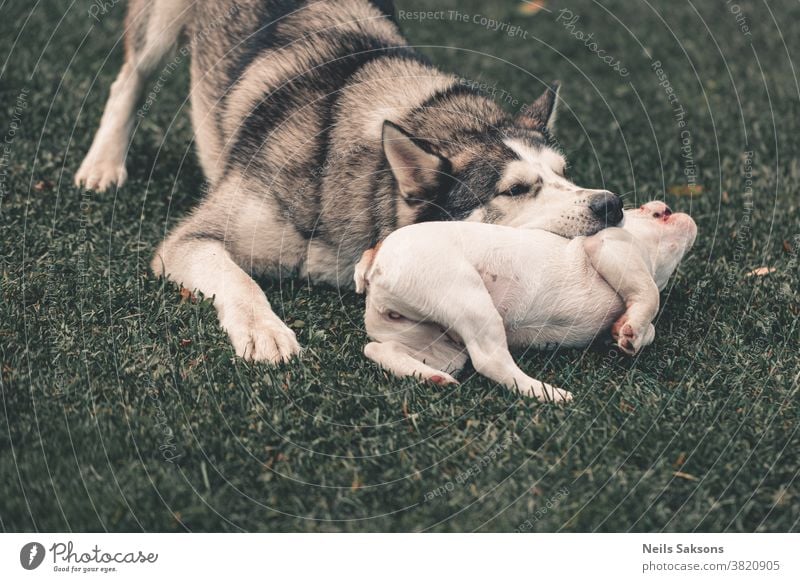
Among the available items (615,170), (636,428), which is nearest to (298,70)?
(615,170)

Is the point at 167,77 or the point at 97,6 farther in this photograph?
the point at 97,6

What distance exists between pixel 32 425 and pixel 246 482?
3.03ft

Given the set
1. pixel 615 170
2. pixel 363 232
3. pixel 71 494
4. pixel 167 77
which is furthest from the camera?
pixel 167 77

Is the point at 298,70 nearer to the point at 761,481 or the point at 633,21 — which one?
the point at 761,481

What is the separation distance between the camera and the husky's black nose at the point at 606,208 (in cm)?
430

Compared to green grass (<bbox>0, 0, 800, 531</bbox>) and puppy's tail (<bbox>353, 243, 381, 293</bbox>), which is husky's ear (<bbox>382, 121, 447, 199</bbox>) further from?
green grass (<bbox>0, 0, 800, 531</bbox>)

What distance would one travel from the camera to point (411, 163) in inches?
178

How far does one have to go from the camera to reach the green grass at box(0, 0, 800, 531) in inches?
137

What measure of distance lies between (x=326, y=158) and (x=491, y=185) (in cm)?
97

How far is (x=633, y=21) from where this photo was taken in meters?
9.49

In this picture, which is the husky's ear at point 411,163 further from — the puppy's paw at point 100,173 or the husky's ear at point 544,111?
the puppy's paw at point 100,173

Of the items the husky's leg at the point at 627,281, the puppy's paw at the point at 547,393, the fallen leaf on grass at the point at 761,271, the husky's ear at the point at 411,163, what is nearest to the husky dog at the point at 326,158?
the husky's ear at the point at 411,163

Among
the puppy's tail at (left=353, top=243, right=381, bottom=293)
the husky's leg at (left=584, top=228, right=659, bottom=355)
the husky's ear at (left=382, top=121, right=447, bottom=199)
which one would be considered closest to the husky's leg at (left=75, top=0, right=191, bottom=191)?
the husky's ear at (left=382, top=121, right=447, bottom=199)
